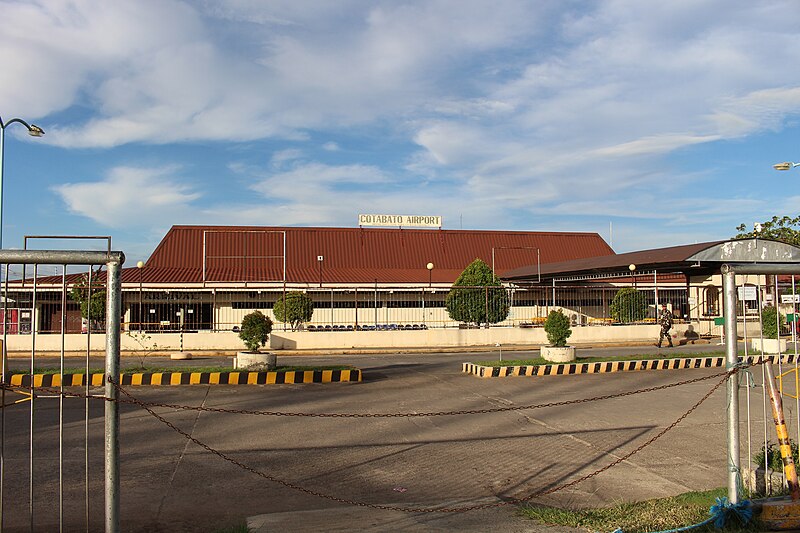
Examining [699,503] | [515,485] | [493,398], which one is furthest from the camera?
[493,398]

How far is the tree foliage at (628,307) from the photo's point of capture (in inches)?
1201

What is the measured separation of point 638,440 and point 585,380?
22.3 feet

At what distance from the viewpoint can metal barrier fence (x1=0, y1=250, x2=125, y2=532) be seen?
449 centimetres

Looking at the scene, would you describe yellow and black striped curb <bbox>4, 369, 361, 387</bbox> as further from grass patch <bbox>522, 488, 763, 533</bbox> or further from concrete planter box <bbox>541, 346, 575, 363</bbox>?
grass patch <bbox>522, 488, 763, 533</bbox>

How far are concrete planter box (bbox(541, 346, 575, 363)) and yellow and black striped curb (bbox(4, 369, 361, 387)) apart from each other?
19.7 ft

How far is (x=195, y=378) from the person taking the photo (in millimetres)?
14750

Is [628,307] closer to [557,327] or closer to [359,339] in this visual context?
[359,339]

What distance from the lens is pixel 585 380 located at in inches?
618

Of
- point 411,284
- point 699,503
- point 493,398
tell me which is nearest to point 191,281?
point 411,284

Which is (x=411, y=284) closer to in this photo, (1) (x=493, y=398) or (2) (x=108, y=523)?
(1) (x=493, y=398)

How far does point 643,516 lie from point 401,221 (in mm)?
38458

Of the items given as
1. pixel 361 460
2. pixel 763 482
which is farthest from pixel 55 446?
pixel 763 482

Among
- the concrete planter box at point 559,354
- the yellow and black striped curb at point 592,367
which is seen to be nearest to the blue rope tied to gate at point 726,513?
the yellow and black striped curb at point 592,367

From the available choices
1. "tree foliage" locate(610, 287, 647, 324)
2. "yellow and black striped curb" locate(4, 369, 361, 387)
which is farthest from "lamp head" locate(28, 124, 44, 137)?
"tree foliage" locate(610, 287, 647, 324)
